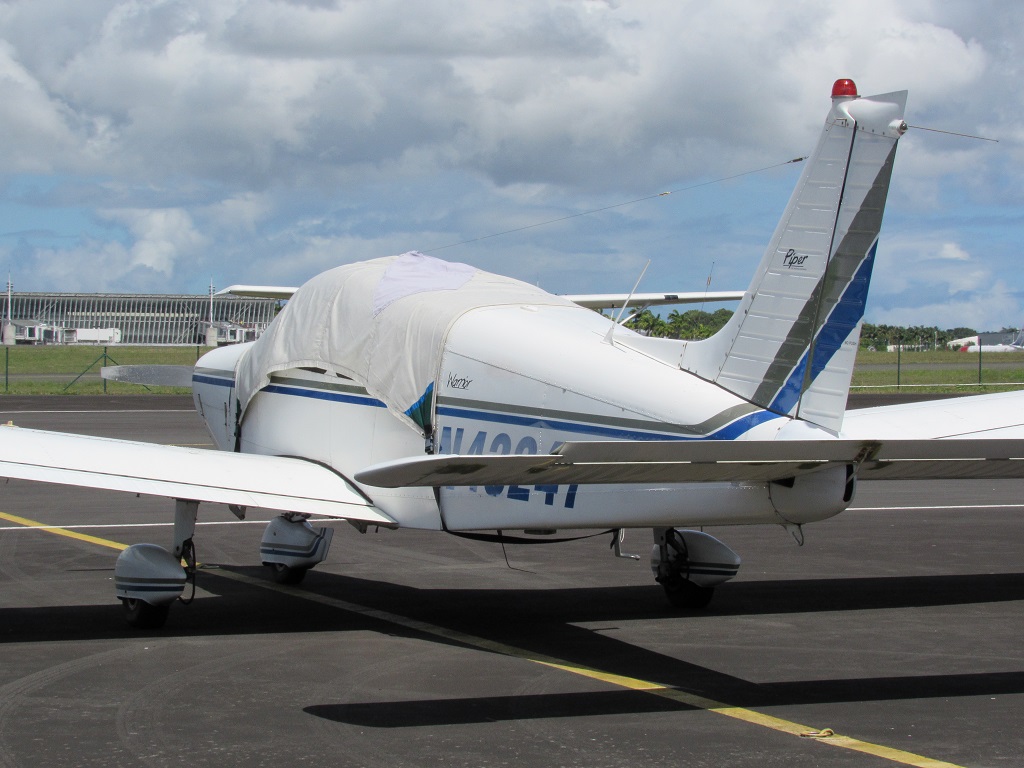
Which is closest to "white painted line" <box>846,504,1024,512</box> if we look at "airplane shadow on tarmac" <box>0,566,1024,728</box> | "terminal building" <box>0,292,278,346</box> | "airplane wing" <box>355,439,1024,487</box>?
"airplane shadow on tarmac" <box>0,566,1024,728</box>

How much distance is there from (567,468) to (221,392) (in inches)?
281

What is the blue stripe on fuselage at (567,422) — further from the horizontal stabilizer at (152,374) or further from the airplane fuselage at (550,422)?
the horizontal stabilizer at (152,374)

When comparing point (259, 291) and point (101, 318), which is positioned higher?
point (101, 318)

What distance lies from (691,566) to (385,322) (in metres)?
3.32

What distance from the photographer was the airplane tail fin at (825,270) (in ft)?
26.8

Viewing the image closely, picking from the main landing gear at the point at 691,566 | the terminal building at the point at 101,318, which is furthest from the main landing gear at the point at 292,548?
the terminal building at the point at 101,318

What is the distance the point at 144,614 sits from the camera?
9.83 meters

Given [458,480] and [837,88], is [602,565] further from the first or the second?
[458,480]

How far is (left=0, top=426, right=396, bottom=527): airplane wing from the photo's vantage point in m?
9.44

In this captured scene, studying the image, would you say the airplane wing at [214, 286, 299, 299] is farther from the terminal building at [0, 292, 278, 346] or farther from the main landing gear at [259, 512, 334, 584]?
the terminal building at [0, 292, 278, 346]

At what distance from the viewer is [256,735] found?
22.4 feet

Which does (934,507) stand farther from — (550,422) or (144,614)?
(144,614)

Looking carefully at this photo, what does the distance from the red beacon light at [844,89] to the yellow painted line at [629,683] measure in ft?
13.0

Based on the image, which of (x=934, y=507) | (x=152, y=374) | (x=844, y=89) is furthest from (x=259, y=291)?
(x=934, y=507)
